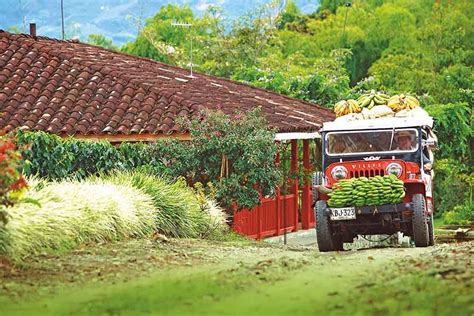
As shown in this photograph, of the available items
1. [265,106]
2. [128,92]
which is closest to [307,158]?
[265,106]

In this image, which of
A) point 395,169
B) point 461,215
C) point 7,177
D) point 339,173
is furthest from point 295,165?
point 7,177

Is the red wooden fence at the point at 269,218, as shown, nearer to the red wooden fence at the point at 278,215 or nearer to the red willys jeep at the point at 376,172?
the red wooden fence at the point at 278,215

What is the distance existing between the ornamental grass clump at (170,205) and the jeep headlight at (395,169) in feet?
13.3

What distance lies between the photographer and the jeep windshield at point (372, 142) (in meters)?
22.5

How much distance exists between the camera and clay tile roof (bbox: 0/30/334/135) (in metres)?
29.7

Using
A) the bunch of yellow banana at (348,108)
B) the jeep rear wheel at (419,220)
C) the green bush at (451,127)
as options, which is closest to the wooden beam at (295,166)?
the bunch of yellow banana at (348,108)

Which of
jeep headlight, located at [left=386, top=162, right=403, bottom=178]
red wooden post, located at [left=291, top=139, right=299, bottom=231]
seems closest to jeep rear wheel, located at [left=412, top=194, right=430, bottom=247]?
jeep headlight, located at [left=386, top=162, right=403, bottom=178]

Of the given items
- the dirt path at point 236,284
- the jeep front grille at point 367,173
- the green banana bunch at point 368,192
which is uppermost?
the jeep front grille at point 367,173

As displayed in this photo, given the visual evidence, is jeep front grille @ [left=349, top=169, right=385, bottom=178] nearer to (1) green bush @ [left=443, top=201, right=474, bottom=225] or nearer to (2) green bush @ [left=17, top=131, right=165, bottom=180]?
(2) green bush @ [left=17, top=131, right=165, bottom=180]

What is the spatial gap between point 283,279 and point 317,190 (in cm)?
711

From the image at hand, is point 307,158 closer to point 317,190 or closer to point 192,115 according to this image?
point 192,115

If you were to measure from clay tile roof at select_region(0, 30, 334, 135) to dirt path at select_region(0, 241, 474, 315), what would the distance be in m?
11.1

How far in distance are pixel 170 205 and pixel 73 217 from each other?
4161 mm

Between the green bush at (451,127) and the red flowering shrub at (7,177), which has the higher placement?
the green bush at (451,127)
